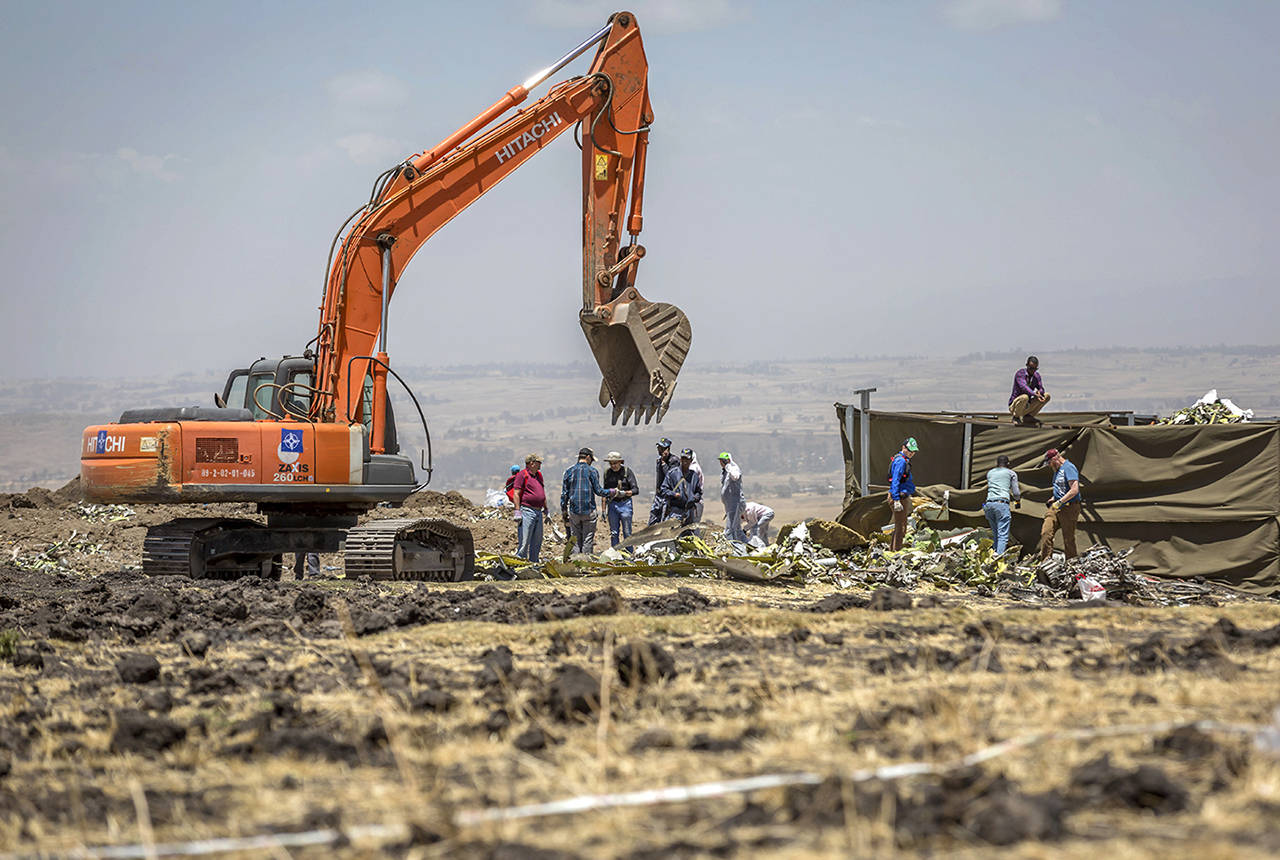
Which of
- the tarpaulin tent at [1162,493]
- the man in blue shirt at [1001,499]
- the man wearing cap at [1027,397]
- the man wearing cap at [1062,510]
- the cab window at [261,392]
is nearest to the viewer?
the cab window at [261,392]

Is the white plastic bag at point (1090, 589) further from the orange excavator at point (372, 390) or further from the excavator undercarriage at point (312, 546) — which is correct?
the excavator undercarriage at point (312, 546)

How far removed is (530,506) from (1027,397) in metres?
6.88

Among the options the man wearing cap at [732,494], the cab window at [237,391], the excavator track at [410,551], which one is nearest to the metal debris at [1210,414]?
the man wearing cap at [732,494]

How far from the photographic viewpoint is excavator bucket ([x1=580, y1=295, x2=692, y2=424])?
15.4 meters

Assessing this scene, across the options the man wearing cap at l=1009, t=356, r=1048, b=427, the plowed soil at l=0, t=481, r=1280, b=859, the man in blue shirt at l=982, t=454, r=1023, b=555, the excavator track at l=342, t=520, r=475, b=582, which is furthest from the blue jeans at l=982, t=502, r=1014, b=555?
the excavator track at l=342, t=520, r=475, b=582

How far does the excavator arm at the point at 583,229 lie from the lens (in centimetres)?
1454

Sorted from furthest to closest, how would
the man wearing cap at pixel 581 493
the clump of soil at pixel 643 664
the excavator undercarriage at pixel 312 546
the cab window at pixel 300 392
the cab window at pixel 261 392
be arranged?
1. the man wearing cap at pixel 581 493
2. the cab window at pixel 261 392
3. the cab window at pixel 300 392
4. the excavator undercarriage at pixel 312 546
5. the clump of soil at pixel 643 664

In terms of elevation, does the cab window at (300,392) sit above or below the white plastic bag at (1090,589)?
above

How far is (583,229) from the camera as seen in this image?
52.2 feet

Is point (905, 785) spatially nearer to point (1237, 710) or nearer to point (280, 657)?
point (1237, 710)

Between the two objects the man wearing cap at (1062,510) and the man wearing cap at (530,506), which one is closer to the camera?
the man wearing cap at (1062,510)

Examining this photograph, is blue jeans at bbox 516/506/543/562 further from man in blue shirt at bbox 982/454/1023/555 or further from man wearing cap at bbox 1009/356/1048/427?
man wearing cap at bbox 1009/356/1048/427

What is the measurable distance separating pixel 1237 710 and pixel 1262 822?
1777 millimetres

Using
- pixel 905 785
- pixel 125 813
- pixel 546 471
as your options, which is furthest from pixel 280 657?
pixel 546 471
